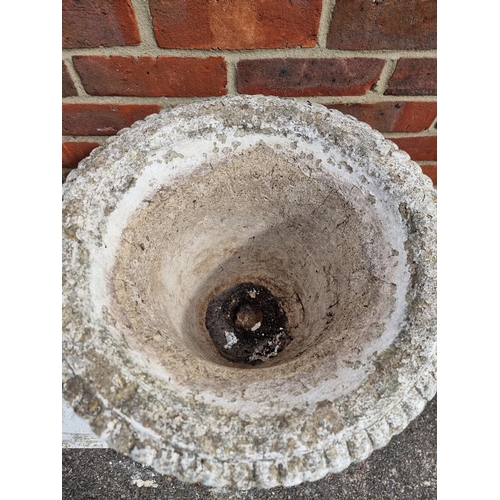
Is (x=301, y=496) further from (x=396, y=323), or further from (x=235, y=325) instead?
(x=396, y=323)

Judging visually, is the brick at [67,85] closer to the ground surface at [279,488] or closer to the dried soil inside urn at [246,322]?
the dried soil inside urn at [246,322]

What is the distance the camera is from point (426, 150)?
1.36 m

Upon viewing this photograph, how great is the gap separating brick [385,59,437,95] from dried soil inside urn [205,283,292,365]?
2.19ft

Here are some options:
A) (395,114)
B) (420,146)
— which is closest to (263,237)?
(395,114)

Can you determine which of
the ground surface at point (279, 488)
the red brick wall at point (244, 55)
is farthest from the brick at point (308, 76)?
the ground surface at point (279, 488)

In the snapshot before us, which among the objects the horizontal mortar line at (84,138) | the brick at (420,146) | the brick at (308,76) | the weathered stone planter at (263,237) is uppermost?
the brick at (420,146)

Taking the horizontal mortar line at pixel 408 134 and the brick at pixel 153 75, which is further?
the horizontal mortar line at pixel 408 134

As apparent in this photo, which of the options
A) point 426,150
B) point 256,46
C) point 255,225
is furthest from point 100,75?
point 426,150

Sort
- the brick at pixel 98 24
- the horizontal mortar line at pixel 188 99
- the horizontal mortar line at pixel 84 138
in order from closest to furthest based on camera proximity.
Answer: the brick at pixel 98 24, the horizontal mortar line at pixel 188 99, the horizontal mortar line at pixel 84 138

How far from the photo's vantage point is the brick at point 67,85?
3.28 feet

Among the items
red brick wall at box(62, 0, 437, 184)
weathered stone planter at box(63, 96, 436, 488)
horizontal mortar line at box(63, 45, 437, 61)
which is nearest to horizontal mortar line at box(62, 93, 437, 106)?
red brick wall at box(62, 0, 437, 184)

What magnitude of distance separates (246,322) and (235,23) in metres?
0.77

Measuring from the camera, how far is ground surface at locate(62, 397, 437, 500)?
114cm

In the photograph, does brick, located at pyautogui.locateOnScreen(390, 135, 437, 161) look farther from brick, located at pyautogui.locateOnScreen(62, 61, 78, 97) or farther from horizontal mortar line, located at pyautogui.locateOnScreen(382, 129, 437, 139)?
brick, located at pyautogui.locateOnScreen(62, 61, 78, 97)
